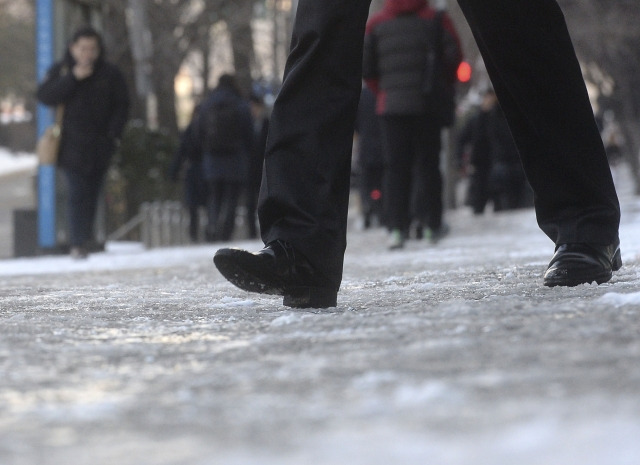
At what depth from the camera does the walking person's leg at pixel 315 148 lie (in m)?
3.38

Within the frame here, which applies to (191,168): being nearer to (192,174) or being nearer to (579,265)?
(192,174)

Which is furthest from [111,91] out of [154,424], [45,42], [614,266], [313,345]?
[154,424]

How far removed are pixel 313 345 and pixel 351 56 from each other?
118 cm

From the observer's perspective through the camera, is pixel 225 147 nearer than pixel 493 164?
Yes

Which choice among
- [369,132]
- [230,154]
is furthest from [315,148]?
[230,154]

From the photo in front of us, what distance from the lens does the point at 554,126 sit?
3832 millimetres

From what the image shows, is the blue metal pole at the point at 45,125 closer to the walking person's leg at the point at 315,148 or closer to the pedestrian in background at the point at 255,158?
the pedestrian in background at the point at 255,158

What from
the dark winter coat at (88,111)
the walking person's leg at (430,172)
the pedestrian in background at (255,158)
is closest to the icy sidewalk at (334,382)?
the walking person's leg at (430,172)

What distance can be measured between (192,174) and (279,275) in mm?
13754

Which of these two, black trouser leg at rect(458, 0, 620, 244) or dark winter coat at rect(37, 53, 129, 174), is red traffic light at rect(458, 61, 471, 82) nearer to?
dark winter coat at rect(37, 53, 129, 174)

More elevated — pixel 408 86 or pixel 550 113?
pixel 408 86

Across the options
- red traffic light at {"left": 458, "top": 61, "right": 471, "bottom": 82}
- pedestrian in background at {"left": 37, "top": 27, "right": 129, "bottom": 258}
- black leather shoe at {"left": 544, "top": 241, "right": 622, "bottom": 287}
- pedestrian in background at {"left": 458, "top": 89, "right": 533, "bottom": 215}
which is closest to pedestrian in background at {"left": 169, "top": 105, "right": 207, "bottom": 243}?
pedestrian in background at {"left": 458, "top": 89, "right": 533, "bottom": 215}

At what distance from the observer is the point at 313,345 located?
8.36 ft

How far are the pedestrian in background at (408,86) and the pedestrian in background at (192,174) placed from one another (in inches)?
252
